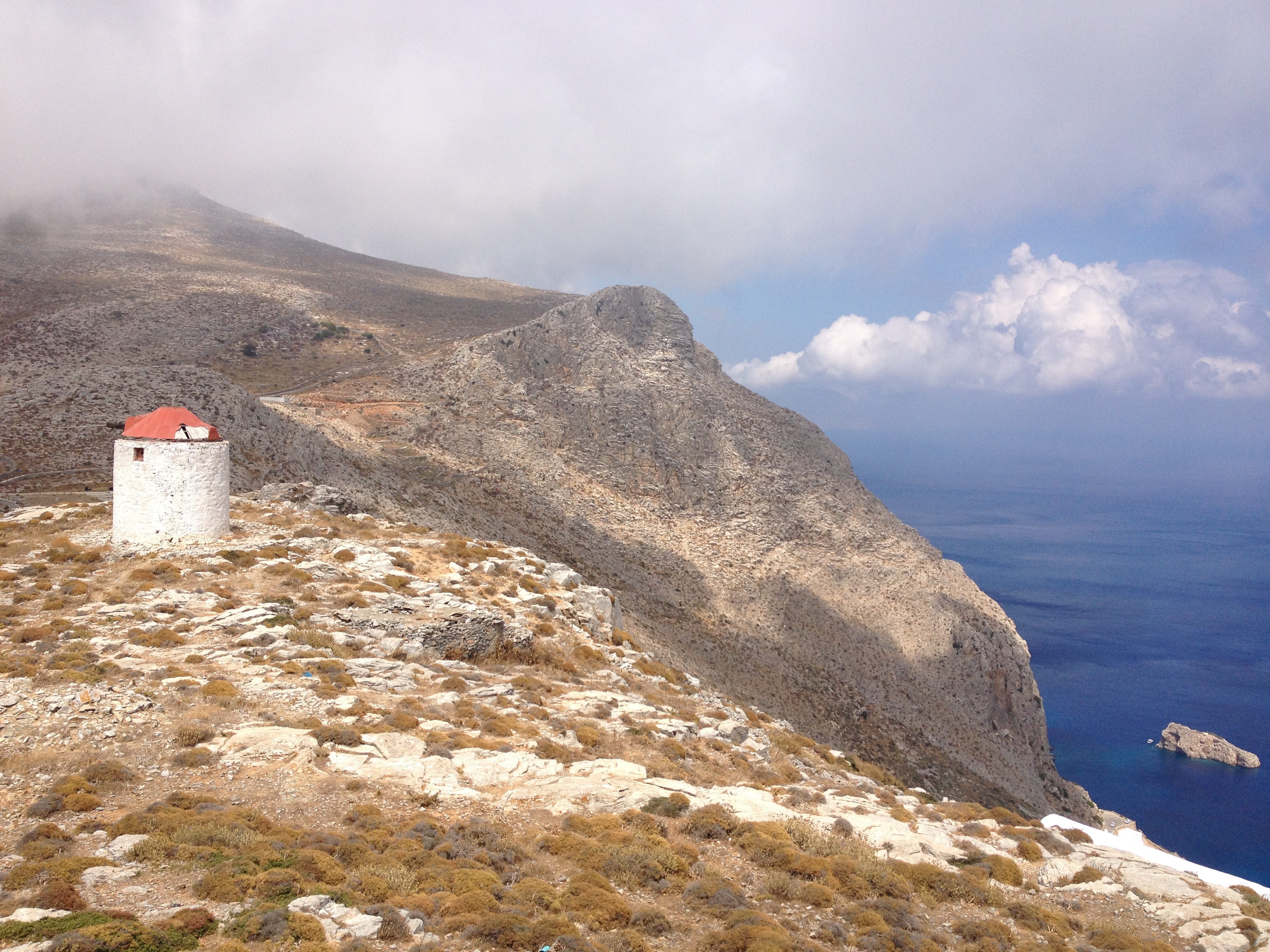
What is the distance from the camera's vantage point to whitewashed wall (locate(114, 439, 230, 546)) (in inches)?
802

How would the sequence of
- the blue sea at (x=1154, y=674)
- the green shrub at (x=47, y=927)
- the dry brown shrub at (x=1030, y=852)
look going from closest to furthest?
the green shrub at (x=47, y=927)
the dry brown shrub at (x=1030, y=852)
the blue sea at (x=1154, y=674)

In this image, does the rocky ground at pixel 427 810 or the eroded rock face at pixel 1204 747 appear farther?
the eroded rock face at pixel 1204 747

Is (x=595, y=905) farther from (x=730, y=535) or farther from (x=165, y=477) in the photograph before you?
(x=730, y=535)

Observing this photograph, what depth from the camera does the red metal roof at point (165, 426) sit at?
66.8 feet

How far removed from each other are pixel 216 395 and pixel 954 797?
47534 mm

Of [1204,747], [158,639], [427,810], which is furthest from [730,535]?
[1204,747]

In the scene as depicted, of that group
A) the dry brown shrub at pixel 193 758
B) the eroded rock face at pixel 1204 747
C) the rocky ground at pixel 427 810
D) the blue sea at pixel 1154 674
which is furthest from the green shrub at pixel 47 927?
the eroded rock face at pixel 1204 747

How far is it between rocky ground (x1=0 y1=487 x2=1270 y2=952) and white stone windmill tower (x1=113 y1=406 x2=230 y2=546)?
99cm

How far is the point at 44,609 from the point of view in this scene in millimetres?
17016

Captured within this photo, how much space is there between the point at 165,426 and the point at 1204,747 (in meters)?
99.9

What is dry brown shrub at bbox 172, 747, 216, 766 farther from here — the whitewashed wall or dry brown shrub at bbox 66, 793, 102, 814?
the whitewashed wall

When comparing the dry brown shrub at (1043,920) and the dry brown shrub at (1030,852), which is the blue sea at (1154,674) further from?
the dry brown shrub at (1043,920)

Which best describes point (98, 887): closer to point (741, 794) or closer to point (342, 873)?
point (342, 873)

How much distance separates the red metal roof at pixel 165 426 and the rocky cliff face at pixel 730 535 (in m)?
24.3
